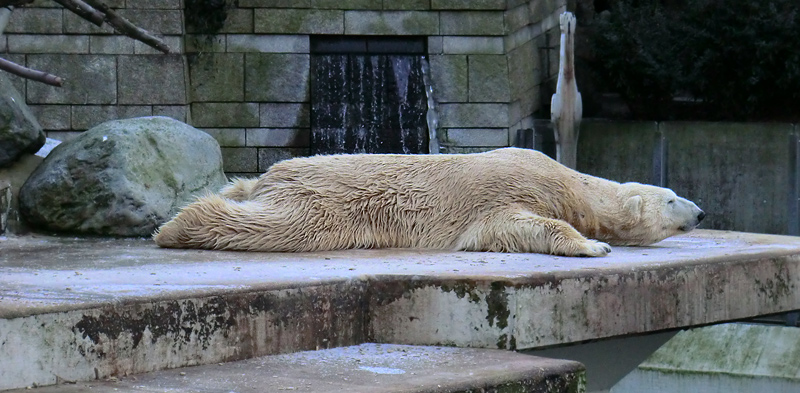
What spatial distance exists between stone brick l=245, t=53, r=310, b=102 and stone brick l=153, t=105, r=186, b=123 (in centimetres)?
69

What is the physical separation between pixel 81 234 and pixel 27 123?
89 centimetres

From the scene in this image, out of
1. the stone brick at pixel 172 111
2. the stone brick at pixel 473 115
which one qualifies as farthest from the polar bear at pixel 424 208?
the stone brick at pixel 473 115

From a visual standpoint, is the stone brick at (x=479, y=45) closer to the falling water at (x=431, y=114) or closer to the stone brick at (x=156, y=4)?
the falling water at (x=431, y=114)

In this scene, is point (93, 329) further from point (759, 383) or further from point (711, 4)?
point (711, 4)

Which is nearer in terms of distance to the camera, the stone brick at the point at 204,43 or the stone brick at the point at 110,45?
the stone brick at the point at 110,45

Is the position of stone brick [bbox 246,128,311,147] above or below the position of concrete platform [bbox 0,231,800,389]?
above

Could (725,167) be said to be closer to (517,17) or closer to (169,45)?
(517,17)

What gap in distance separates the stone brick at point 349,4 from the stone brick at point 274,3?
0.32 feet

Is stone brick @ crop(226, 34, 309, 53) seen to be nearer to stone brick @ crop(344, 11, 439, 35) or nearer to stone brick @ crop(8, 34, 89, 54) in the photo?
stone brick @ crop(344, 11, 439, 35)

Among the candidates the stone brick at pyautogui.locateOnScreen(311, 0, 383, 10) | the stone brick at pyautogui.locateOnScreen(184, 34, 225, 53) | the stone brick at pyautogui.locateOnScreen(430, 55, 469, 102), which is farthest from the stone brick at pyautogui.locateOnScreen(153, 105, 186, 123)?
the stone brick at pyautogui.locateOnScreen(430, 55, 469, 102)

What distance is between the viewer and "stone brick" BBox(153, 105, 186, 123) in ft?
32.2

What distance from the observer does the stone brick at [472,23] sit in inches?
411

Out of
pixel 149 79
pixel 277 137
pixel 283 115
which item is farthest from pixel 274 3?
pixel 149 79

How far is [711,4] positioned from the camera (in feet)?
34.1
